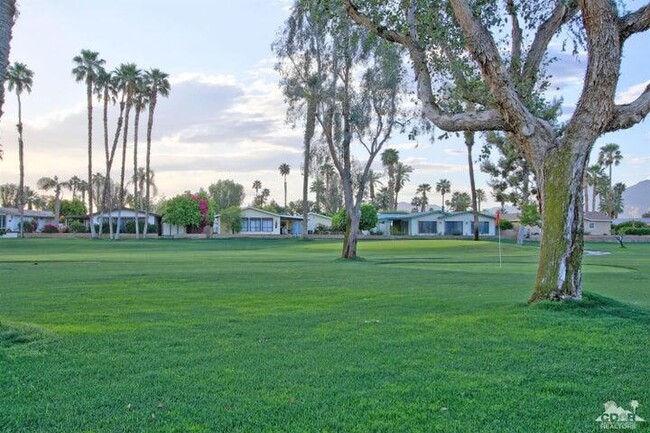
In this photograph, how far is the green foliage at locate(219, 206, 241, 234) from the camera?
7612 cm

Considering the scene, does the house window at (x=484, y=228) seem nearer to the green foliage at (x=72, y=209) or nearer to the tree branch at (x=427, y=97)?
the green foliage at (x=72, y=209)

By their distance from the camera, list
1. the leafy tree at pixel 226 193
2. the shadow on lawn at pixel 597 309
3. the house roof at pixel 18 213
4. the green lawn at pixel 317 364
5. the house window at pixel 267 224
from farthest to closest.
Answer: the leafy tree at pixel 226 193 < the house roof at pixel 18 213 < the house window at pixel 267 224 < the shadow on lawn at pixel 597 309 < the green lawn at pixel 317 364

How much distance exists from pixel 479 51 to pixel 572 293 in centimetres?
444

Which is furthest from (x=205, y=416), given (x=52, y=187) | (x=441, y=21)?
(x=52, y=187)

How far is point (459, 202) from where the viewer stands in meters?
118

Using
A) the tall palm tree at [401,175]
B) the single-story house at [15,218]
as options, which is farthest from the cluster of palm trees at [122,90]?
the tall palm tree at [401,175]

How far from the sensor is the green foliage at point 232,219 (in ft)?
250

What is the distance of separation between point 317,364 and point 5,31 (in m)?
5.69

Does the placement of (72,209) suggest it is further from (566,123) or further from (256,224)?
(566,123)

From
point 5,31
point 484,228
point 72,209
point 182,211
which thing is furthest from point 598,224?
point 5,31

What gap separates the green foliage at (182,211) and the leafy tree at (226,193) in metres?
38.0

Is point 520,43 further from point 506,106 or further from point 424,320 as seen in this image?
point 424,320

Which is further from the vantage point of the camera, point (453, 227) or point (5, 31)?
point (453, 227)

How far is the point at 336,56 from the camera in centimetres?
2914
